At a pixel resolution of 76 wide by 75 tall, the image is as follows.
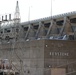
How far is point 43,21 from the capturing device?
7888 cm

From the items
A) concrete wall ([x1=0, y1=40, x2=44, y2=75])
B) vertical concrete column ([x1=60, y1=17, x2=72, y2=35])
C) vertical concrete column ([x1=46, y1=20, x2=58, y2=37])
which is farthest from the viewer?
vertical concrete column ([x1=46, y1=20, x2=58, y2=37])

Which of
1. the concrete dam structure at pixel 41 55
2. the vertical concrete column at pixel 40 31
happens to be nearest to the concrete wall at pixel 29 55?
the concrete dam structure at pixel 41 55

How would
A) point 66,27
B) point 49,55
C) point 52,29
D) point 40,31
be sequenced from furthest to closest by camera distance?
point 40,31
point 52,29
point 66,27
point 49,55

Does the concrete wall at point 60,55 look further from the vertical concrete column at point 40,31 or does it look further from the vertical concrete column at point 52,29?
the vertical concrete column at point 40,31

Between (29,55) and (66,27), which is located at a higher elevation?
(66,27)

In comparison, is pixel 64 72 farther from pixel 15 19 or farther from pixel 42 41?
pixel 15 19

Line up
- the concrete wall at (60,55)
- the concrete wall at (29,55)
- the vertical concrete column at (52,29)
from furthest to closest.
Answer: the vertical concrete column at (52,29)
the concrete wall at (29,55)
the concrete wall at (60,55)

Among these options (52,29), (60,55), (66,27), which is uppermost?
(52,29)

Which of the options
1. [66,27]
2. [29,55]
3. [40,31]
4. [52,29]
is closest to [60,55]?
[29,55]

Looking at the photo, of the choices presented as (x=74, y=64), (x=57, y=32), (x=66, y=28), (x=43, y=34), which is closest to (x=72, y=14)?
(x=66, y=28)

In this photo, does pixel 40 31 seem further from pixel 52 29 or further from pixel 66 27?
pixel 66 27

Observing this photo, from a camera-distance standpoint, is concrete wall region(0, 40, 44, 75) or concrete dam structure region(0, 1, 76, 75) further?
concrete wall region(0, 40, 44, 75)

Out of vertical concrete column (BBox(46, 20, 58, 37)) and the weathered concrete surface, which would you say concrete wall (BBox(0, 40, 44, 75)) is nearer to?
the weathered concrete surface

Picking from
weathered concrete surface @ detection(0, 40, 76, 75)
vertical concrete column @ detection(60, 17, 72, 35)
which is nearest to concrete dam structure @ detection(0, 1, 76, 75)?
weathered concrete surface @ detection(0, 40, 76, 75)
